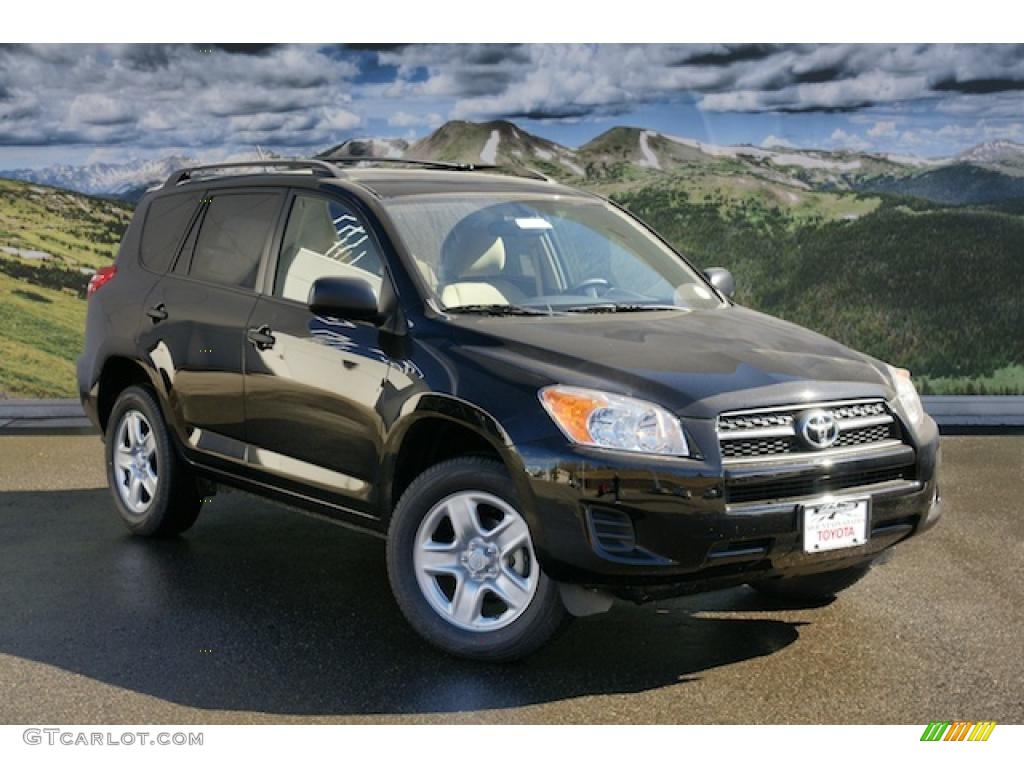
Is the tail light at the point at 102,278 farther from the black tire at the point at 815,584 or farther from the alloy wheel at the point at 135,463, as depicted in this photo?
the black tire at the point at 815,584

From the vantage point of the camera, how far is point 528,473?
211 inches

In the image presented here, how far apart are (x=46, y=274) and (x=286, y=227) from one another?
8.24m

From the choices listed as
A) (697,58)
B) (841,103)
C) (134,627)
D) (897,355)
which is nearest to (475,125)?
(697,58)

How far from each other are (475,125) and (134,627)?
30.9 ft

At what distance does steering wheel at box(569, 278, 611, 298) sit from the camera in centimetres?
664

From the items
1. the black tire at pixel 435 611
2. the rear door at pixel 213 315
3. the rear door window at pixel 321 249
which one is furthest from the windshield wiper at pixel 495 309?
the rear door at pixel 213 315

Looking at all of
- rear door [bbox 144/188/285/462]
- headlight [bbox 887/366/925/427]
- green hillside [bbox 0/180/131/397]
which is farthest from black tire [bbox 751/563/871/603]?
green hillside [bbox 0/180/131/397]

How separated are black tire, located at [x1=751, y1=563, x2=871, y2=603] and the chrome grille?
866 mm

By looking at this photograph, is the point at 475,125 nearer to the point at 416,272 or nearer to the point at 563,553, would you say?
the point at 416,272

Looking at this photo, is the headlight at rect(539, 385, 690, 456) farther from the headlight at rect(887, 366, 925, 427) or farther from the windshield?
the headlight at rect(887, 366, 925, 427)

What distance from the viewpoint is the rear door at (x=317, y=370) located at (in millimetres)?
6141

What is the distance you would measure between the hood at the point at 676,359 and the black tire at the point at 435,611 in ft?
1.34
